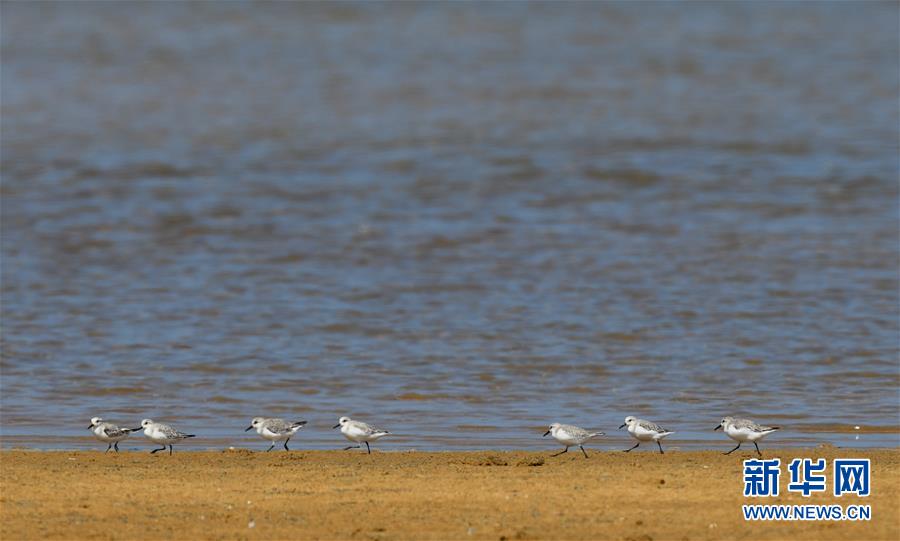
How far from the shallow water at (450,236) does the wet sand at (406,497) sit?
1.05 m

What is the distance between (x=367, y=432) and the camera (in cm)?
1102

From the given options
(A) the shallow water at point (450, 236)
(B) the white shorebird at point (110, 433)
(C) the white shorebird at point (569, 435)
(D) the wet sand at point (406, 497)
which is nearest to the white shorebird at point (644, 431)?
(D) the wet sand at point (406, 497)

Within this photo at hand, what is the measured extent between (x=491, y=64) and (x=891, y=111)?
1060cm

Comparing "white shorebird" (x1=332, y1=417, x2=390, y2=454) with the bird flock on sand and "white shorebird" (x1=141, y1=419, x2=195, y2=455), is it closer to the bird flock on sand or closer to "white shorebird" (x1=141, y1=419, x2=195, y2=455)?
the bird flock on sand

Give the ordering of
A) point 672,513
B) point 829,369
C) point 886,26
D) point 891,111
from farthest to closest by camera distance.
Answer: point 886,26 → point 891,111 → point 829,369 → point 672,513

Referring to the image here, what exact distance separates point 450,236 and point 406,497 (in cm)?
1155

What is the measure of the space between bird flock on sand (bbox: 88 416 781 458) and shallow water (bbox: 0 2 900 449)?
1.86ft

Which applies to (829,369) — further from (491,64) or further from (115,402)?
(491,64)

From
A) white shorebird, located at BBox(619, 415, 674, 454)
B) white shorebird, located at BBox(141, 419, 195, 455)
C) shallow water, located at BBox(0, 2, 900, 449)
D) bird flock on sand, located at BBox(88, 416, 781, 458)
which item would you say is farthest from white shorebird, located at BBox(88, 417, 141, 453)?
white shorebird, located at BBox(619, 415, 674, 454)

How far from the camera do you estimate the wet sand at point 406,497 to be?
8672mm

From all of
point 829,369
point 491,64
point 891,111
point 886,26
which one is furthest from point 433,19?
point 829,369

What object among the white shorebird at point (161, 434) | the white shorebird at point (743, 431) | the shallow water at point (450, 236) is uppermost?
the shallow water at point (450, 236)

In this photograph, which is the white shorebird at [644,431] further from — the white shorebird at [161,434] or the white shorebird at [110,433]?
the white shorebird at [110,433]

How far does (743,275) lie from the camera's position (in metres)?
18.3
